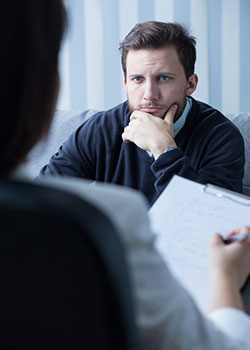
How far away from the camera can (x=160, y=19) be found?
2.53 metres

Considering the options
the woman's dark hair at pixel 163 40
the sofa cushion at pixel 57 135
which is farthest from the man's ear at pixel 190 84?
the sofa cushion at pixel 57 135

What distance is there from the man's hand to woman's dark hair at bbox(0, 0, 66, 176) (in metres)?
0.99

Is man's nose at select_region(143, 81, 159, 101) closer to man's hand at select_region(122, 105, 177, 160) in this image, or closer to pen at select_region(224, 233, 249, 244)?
man's hand at select_region(122, 105, 177, 160)

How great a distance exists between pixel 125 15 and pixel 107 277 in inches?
94.1

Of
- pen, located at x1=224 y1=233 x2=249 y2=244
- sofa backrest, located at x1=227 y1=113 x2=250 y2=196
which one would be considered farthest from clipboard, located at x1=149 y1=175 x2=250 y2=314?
sofa backrest, located at x1=227 y1=113 x2=250 y2=196

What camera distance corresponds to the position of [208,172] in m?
1.49

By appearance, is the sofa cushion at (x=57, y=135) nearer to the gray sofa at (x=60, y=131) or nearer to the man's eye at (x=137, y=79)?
the gray sofa at (x=60, y=131)

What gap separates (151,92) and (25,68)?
1.20 metres

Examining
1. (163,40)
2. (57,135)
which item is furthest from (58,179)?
(57,135)

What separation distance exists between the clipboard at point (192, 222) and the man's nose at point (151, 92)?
2.12ft

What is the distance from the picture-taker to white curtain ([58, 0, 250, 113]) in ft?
8.04

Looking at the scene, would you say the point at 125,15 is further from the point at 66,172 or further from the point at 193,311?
the point at 193,311

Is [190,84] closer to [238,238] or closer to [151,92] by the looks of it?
[151,92]

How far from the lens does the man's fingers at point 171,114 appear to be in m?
1.60
